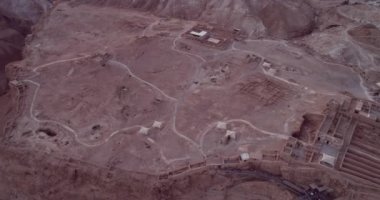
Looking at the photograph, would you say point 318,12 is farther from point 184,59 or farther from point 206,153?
point 206,153

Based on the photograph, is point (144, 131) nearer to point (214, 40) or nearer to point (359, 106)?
point (214, 40)

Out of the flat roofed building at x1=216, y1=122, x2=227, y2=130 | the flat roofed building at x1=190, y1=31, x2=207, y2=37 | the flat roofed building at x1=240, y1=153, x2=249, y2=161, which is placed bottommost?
the flat roofed building at x1=240, y1=153, x2=249, y2=161

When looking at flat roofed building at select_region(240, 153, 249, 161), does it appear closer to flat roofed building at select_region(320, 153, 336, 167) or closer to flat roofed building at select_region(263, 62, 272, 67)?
flat roofed building at select_region(320, 153, 336, 167)

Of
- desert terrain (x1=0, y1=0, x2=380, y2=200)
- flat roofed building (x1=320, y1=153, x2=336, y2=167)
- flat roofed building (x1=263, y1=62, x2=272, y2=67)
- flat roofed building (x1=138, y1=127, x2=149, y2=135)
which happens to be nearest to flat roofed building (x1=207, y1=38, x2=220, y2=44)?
desert terrain (x1=0, y1=0, x2=380, y2=200)

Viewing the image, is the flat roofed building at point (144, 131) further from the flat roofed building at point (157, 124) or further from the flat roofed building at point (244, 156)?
the flat roofed building at point (244, 156)

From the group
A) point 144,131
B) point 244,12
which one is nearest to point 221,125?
point 144,131

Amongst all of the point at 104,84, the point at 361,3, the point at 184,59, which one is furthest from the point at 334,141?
the point at 361,3
